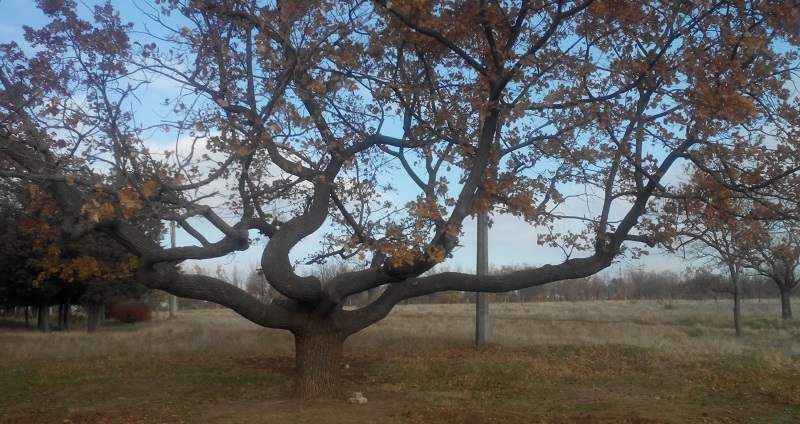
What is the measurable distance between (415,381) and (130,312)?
33830mm

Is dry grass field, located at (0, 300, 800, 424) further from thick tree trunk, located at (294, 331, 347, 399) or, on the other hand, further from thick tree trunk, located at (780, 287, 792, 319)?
thick tree trunk, located at (780, 287, 792, 319)

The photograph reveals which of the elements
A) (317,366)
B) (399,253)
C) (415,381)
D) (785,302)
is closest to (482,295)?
(415,381)

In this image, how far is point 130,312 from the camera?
42.8 m

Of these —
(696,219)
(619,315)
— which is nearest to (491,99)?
(696,219)

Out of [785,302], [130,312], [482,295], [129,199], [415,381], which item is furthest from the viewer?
[130,312]

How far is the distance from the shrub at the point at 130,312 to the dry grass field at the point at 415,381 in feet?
64.7

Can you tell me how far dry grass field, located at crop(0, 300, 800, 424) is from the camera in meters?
9.93

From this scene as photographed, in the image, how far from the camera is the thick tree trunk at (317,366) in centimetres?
1071

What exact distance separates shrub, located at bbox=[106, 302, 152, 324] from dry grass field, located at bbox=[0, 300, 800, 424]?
1973 centimetres

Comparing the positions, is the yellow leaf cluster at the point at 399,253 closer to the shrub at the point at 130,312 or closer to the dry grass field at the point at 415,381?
the dry grass field at the point at 415,381

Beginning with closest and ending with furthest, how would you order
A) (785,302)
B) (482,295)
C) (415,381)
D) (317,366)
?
(317,366) < (415,381) < (482,295) < (785,302)

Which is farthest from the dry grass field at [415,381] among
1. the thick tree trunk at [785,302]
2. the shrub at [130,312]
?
the shrub at [130,312]

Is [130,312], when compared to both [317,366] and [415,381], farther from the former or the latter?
[317,366]

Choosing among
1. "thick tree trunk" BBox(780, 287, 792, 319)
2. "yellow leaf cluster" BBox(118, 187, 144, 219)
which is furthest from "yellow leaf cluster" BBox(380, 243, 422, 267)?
"thick tree trunk" BBox(780, 287, 792, 319)
